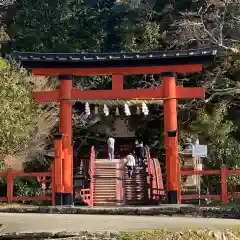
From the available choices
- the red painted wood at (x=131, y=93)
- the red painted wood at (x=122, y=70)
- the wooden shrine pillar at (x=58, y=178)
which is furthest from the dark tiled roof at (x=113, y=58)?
the wooden shrine pillar at (x=58, y=178)

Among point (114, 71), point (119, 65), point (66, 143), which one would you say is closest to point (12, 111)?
point (66, 143)

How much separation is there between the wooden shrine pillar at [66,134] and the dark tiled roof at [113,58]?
2.21ft

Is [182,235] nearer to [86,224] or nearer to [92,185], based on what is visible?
[86,224]

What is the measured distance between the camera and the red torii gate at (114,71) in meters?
15.8

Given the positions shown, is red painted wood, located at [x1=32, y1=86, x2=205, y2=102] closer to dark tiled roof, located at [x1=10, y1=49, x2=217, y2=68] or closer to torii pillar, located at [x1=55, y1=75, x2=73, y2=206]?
torii pillar, located at [x1=55, y1=75, x2=73, y2=206]

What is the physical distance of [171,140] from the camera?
15.3 m

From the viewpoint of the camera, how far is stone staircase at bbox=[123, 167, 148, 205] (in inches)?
664

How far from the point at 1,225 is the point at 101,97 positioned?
675 centimetres

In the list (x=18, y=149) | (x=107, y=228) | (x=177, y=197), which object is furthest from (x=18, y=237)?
(x=18, y=149)

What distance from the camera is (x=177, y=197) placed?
1493 centimetres

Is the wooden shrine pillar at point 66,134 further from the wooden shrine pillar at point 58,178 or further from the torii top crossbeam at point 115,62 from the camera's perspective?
the torii top crossbeam at point 115,62

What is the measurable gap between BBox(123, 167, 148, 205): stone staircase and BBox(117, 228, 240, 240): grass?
7.43 meters

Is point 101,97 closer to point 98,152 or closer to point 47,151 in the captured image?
point 47,151

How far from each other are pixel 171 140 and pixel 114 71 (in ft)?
11.0
